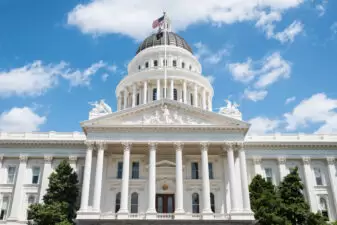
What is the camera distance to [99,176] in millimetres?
32406

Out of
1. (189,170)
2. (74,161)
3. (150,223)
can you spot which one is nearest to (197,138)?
(189,170)

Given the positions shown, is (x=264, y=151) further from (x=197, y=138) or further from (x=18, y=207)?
(x=18, y=207)

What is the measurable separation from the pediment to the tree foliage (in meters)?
6.59

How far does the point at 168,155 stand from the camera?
37406 mm

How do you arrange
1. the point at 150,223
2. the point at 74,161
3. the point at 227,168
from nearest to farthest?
the point at 150,223 → the point at 227,168 → the point at 74,161

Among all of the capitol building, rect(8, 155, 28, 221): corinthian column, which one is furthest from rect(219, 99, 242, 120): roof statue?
rect(8, 155, 28, 221): corinthian column

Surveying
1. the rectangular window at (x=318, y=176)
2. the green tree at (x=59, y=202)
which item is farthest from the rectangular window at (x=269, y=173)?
the green tree at (x=59, y=202)

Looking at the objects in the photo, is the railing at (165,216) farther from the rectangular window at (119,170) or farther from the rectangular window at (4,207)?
the rectangular window at (4,207)

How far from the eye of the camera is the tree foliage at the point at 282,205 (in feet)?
99.9

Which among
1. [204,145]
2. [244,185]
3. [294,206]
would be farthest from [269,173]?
[204,145]

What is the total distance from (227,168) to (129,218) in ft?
37.2

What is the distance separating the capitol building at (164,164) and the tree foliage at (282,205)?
5.01ft

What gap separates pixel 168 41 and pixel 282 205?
33.7 metres

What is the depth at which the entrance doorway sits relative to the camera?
34812 mm
